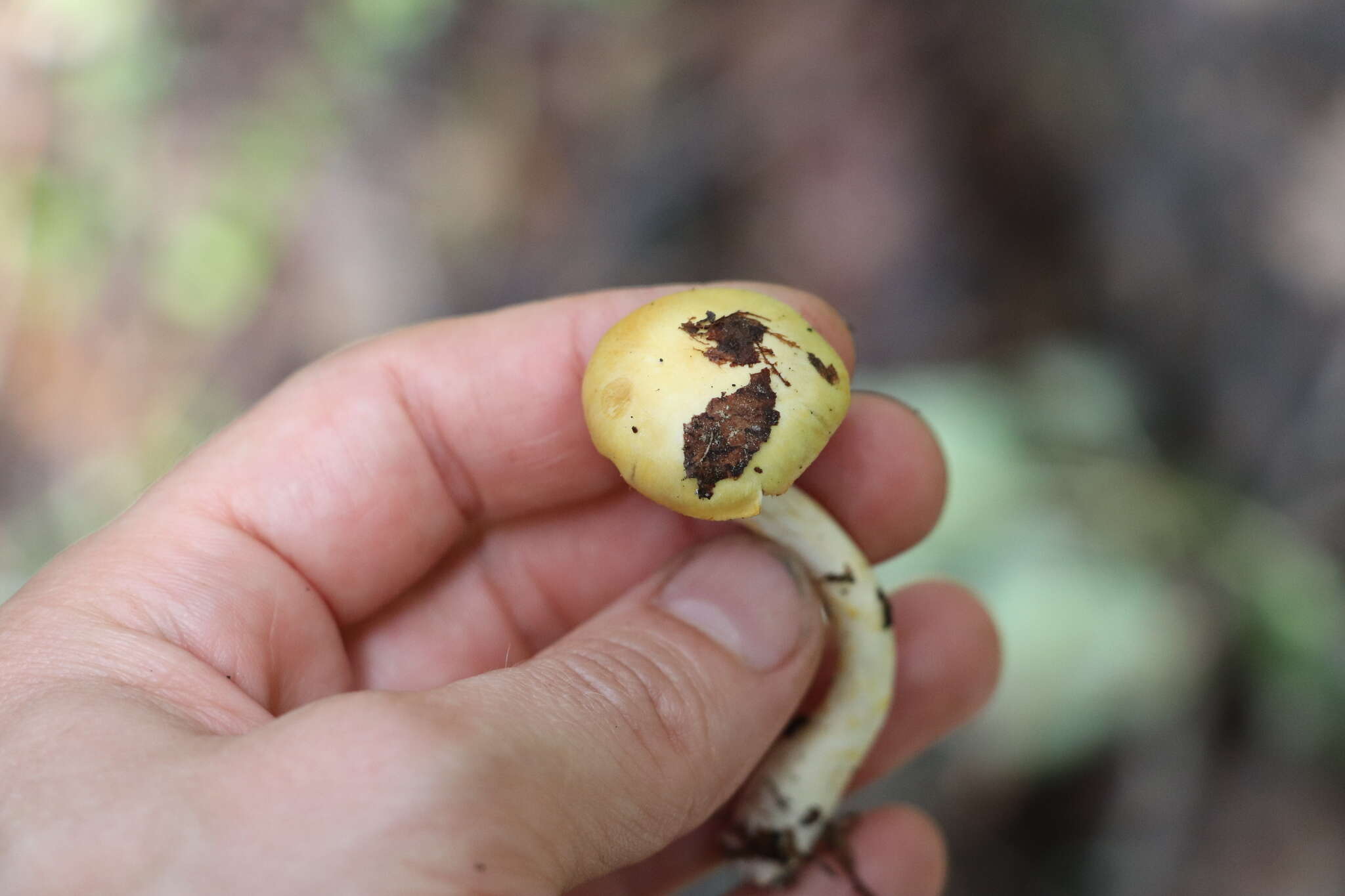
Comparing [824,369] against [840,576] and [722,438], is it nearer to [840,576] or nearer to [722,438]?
[722,438]

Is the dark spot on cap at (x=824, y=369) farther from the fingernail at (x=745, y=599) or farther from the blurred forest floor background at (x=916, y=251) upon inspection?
the blurred forest floor background at (x=916, y=251)

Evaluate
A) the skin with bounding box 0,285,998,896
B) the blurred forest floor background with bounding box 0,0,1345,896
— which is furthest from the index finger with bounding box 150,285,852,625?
the blurred forest floor background with bounding box 0,0,1345,896

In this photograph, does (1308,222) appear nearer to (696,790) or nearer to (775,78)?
(775,78)

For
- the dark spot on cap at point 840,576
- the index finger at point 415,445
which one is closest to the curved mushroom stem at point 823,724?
the dark spot on cap at point 840,576

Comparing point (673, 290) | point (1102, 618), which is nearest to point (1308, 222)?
point (1102, 618)

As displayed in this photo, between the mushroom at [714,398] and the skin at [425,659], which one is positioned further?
the mushroom at [714,398]

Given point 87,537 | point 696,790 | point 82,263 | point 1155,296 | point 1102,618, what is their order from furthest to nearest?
point 82,263
point 1155,296
point 1102,618
point 87,537
point 696,790

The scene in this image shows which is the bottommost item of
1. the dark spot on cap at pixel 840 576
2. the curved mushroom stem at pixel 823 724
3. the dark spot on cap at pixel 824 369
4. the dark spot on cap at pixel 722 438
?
the curved mushroom stem at pixel 823 724
